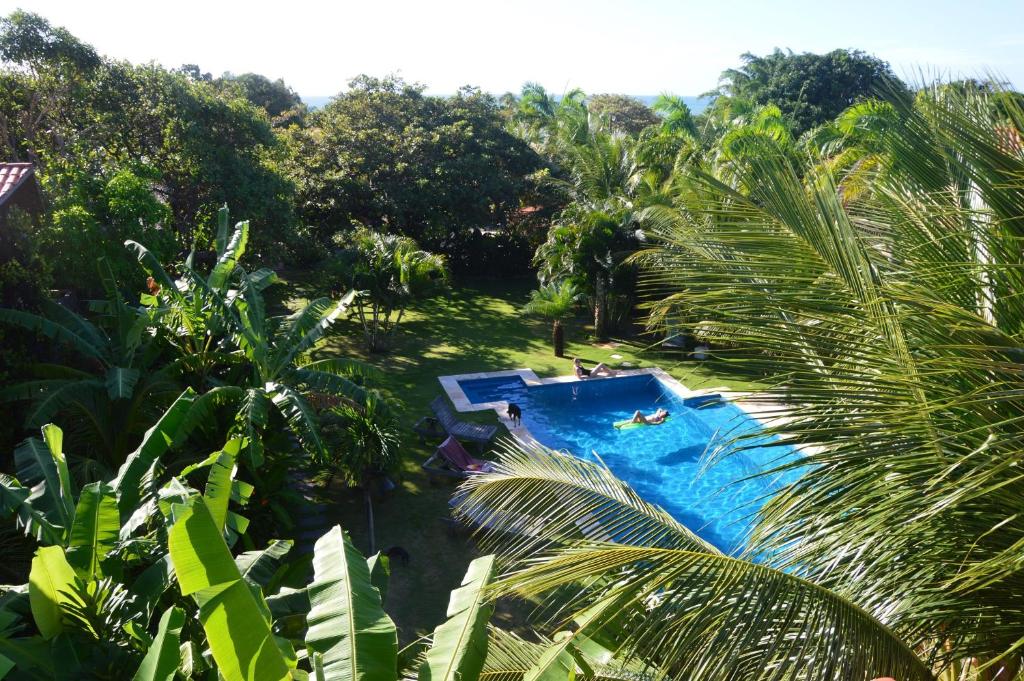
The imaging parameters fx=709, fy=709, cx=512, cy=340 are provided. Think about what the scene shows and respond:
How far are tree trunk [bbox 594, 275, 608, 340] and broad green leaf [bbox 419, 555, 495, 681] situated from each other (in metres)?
14.4

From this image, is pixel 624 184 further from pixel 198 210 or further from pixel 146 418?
pixel 146 418

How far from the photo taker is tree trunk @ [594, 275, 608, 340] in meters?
17.7

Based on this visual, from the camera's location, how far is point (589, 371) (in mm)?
15750

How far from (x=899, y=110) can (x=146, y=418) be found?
914cm

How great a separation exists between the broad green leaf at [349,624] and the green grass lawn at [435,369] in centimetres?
188

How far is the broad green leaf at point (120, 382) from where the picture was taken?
27.2 ft

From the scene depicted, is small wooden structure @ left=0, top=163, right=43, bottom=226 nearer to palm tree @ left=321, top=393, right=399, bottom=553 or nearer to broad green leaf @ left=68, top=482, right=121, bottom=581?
palm tree @ left=321, top=393, right=399, bottom=553

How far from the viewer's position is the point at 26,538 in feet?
24.6

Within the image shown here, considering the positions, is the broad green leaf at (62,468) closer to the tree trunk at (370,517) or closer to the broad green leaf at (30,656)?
the broad green leaf at (30,656)

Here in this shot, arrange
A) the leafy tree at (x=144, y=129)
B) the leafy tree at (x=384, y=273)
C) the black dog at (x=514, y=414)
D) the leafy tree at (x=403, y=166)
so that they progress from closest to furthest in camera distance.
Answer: the black dog at (x=514, y=414) < the leafy tree at (x=144, y=129) < the leafy tree at (x=384, y=273) < the leafy tree at (x=403, y=166)

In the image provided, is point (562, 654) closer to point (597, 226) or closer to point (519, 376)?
point (519, 376)

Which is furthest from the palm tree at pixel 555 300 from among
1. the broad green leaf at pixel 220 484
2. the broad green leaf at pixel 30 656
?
the broad green leaf at pixel 30 656

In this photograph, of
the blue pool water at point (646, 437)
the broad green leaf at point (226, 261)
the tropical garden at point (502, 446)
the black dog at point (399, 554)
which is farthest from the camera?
the blue pool water at point (646, 437)

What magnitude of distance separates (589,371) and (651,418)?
199 cm
